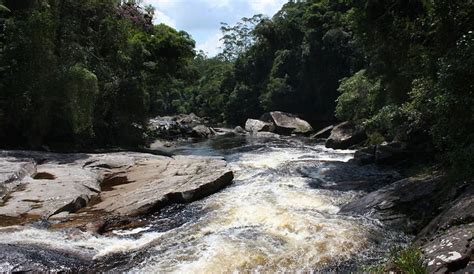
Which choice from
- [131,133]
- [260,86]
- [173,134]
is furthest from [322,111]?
[131,133]

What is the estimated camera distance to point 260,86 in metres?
54.4

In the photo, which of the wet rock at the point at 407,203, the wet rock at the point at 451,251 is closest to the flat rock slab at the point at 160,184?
the wet rock at the point at 407,203

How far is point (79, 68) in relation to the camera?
1773cm

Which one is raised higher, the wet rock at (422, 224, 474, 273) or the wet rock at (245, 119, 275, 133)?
the wet rock at (245, 119, 275, 133)

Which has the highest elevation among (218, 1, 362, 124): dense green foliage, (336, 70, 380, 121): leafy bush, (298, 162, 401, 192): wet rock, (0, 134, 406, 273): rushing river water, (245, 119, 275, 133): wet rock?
(218, 1, 362, 124): dense green foliage

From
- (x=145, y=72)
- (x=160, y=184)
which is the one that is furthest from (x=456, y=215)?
(x=145, y=72)

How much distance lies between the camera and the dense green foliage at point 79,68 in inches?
685

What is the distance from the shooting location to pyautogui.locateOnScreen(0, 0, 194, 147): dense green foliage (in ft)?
57.1

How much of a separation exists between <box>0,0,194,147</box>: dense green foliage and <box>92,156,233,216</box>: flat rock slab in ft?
17.3

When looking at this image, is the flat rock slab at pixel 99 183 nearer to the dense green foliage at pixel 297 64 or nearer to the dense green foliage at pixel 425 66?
the dense green foliage at pixel 425 66

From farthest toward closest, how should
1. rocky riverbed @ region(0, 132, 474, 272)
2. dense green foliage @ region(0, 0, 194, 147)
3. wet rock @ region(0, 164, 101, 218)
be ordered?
dense green foliage @ region(0, 0, 194, 147) → wet rock @ region(0, 164, 101, 218) → rocky riverbed @ region(0, 132, 474, 272)

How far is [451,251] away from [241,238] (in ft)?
12.8

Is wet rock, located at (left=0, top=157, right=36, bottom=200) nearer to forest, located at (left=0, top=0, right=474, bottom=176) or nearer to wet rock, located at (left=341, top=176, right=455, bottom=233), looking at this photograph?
forest, located at (left=0, top=0, right=474, bottom=176)

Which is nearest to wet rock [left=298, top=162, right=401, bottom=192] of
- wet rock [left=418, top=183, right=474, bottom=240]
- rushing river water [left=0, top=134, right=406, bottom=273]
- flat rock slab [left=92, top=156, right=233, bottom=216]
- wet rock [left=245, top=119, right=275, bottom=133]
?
rushing river water [left=0, top=134, right=406, bottom=273]
